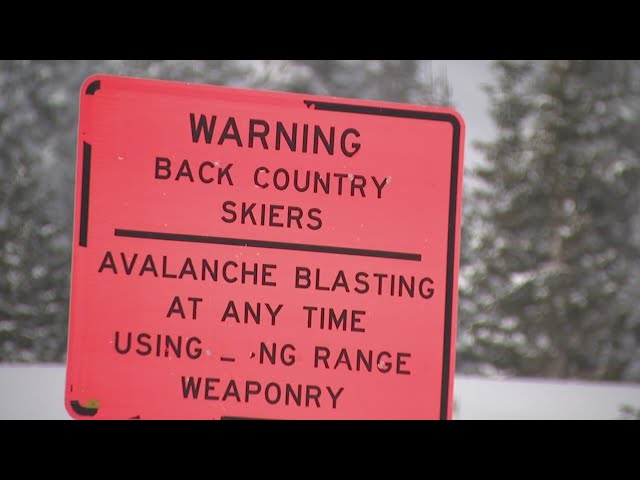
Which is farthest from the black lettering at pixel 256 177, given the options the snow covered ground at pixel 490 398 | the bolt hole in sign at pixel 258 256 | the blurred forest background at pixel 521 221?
the blurred forest background at pixel 521 221

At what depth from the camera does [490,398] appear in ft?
21.3

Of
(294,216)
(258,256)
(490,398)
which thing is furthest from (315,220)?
(490,398)

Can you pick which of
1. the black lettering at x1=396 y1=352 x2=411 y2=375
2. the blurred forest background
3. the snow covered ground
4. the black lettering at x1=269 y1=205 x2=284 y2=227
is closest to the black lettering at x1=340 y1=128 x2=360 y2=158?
the black lettering at x1=269 y1=205 x2=284 y2=227

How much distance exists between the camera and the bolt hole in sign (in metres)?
2.07

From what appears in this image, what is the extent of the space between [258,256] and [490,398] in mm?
4794

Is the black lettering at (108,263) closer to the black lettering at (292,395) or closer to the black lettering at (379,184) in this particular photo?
the black lettering at (292,395)

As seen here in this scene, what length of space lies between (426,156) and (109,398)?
1.02 m

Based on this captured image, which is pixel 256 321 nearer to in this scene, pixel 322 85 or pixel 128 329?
pixel 128 329

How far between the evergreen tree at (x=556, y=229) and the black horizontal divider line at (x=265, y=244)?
57.5 feet

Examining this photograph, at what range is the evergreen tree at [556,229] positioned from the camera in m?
19.0

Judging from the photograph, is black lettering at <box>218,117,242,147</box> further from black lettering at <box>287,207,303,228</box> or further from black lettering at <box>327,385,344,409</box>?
black lettering at <box>327,385,344,409</box>

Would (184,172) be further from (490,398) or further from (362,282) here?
(490,398)

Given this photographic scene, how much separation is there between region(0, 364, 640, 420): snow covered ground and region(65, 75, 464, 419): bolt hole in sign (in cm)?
96

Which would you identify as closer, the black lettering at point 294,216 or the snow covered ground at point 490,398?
the black lettering at point 294,216
